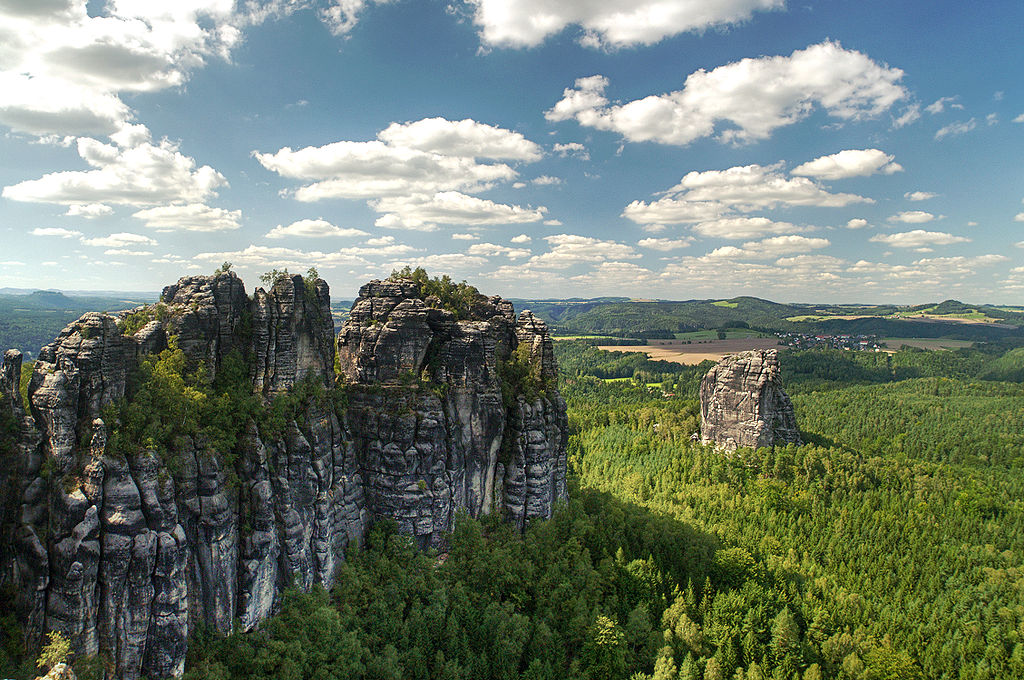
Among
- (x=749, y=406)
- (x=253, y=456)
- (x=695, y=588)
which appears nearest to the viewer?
(x=253, y=456)

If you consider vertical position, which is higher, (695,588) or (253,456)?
(253,456)

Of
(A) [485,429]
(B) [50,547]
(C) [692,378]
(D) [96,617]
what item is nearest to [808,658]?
(A) [485,429]

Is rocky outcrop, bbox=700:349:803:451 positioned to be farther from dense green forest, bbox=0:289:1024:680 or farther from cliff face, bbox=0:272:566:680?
cliff face, bbox=0:272:566:680

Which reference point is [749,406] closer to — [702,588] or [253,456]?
[702,588]

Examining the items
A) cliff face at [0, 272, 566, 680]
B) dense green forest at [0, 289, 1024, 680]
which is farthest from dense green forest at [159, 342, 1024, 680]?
cliff face at [0, 272, 566, 680]

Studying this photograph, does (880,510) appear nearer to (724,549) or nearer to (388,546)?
(724,549)

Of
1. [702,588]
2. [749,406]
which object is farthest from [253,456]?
[749,406]

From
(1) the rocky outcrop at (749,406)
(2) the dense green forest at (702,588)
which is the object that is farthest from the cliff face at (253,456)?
(1) the rocky outcrop at (749,406)

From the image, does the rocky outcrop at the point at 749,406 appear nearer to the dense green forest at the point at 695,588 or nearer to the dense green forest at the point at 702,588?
the dense green forest at the point at 702,588
